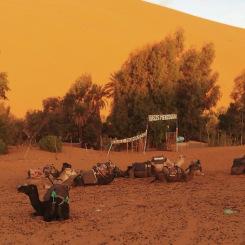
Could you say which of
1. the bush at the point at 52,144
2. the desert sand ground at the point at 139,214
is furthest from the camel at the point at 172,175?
the bush at the point at 52,144

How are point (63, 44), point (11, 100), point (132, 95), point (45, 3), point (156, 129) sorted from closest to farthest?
point (156, 129)
point (132, 95)
point (11, 100)
point (63, 44)
point (45, 3)

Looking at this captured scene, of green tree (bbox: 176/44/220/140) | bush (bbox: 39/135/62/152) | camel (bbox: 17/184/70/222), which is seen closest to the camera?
camel (bbox: 17/184/70/222)

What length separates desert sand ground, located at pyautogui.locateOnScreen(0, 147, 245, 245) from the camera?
9000mm

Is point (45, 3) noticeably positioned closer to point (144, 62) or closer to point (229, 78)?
point (229, 78)

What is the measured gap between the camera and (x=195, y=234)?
355 inches

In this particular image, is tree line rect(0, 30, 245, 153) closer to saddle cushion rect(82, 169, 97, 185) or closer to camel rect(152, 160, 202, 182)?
camel rect(152, 160, 202, 182)

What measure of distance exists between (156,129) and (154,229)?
16.6m

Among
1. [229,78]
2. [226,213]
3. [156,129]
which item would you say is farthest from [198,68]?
[229,78]

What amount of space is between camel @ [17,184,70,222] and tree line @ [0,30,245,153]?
15344mm

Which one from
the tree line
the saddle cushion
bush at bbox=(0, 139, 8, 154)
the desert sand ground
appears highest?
the tree line

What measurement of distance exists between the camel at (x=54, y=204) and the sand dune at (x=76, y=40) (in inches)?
1233

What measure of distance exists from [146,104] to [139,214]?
16.5 metres

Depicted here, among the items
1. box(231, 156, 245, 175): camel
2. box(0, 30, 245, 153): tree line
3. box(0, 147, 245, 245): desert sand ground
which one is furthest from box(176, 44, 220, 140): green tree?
box(231, 156, 245, 175): camel

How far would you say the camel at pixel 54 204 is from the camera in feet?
34.3
